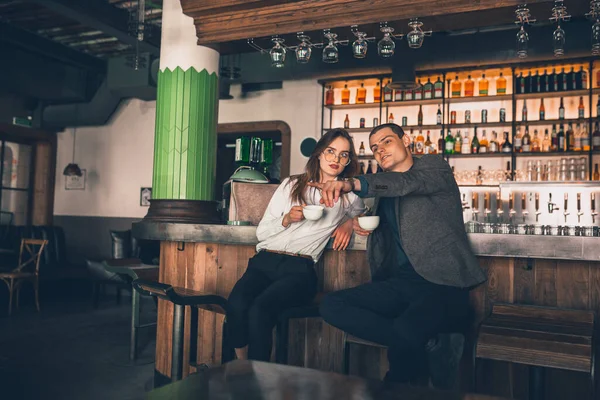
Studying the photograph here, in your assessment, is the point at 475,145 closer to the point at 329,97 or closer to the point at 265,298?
the point at 329,97

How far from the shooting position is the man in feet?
6.23

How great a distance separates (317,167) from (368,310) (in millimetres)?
838

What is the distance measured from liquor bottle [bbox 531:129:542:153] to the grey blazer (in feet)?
11.9

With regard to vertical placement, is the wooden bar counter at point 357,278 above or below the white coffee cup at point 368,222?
below

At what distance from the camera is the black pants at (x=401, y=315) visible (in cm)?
188

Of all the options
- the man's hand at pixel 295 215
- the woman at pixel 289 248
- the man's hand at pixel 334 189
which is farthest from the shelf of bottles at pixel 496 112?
the man's hand at pixel 334 189

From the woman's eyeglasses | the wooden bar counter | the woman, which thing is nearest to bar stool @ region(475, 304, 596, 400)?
the wooden bar counter

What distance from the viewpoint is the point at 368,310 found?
6.55ft

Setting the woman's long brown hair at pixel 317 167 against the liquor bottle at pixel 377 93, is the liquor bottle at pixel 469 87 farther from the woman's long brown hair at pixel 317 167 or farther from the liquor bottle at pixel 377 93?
the woman's long brown hair at pixel 317 167

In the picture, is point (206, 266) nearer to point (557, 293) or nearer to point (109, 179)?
point (557, 293)

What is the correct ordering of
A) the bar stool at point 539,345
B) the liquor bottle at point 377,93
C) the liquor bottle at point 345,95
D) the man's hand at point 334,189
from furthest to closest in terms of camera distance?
1. the liquor bottle at point 345,95
2. the liquor bottle at point 377,93
3. the man's hand at point 334,189
4. the bar stool at point 539,345

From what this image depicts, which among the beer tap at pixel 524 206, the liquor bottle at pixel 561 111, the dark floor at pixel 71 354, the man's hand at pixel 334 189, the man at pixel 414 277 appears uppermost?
the liquor bottle at pixel 561 111

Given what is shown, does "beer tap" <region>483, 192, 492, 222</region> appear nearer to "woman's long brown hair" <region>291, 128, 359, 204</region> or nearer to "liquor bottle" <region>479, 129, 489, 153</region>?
"liquor bottle" <region>479, 129, 489, 153</region>

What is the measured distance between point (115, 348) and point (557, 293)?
326 cm
